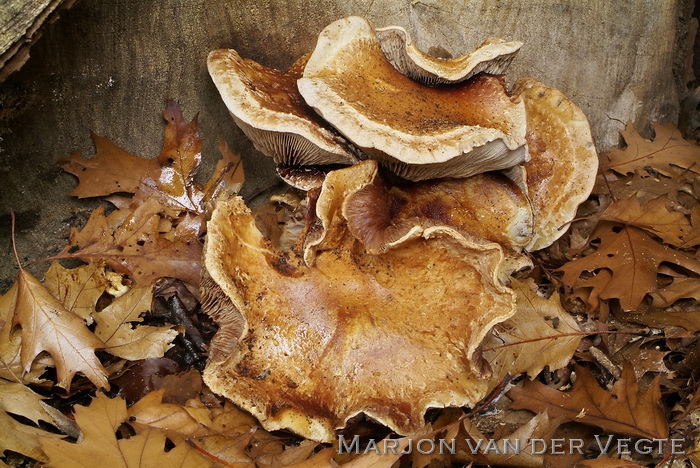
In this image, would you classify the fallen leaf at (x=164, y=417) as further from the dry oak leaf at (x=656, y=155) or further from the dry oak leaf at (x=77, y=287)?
the dry oak leaf at (x=656, y=155)

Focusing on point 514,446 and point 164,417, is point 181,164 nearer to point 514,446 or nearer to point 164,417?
point 164,417

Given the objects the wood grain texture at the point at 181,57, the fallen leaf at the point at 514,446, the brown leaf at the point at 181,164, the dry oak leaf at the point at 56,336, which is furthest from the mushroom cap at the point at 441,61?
the dry oak leaf at the point at 56,336

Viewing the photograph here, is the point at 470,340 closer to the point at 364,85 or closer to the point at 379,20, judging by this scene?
the point at 364,85

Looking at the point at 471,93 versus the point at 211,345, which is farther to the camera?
the point at 471,93

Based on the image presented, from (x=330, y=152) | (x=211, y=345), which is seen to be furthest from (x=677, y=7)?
(x=211, y=345)

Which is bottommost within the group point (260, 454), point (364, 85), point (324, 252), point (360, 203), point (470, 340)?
point (260, 454)

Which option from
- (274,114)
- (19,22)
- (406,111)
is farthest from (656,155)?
(19,22)
